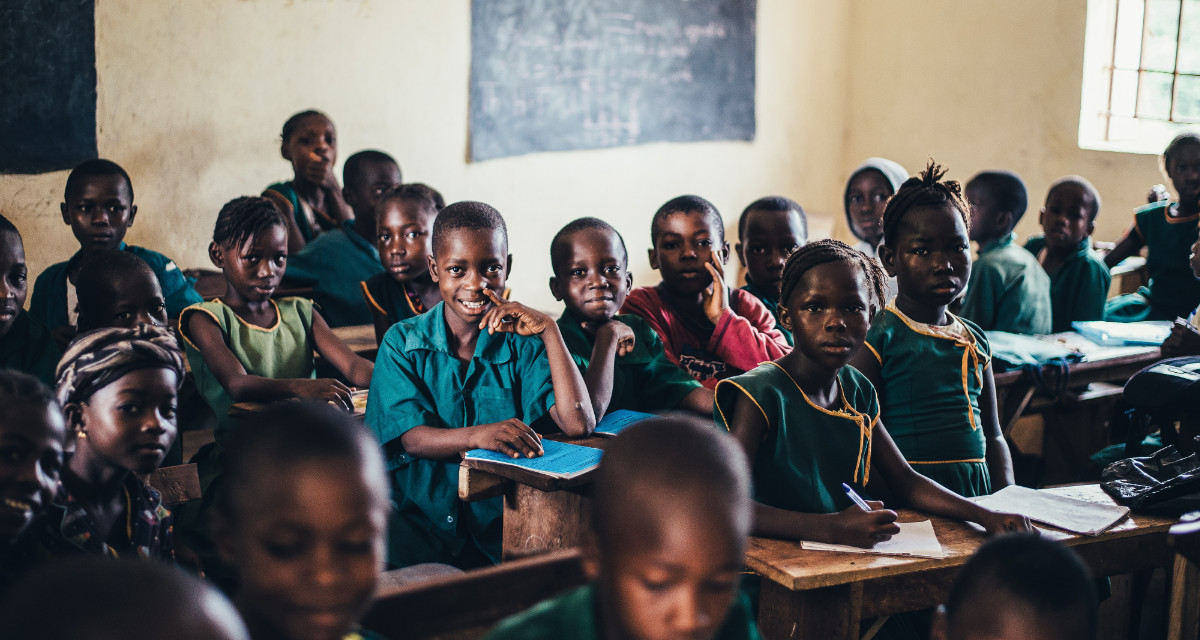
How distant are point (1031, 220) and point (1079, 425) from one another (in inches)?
131

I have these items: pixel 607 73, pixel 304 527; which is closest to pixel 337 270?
pixel 607 73

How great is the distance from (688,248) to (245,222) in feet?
4.35

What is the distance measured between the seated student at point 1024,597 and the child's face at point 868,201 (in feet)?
10.5

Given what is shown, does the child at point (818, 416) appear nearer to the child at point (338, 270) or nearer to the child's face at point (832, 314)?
the child's face at point (832, 314)

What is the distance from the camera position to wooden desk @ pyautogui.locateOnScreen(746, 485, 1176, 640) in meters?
1.91

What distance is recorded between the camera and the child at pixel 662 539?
1.20 meters

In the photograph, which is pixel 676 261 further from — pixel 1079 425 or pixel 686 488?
pixel 686 488

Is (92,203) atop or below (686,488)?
atop

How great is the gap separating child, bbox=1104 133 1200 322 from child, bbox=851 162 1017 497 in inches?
Result: 112

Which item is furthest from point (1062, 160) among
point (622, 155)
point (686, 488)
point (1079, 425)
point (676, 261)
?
point (686, 488)

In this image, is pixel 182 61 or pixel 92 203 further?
pixel 182 61

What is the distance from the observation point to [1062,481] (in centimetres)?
395

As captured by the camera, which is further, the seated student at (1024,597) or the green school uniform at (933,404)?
the green school uniform at (933,404)

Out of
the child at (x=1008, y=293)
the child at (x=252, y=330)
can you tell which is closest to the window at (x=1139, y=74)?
the child at (x=1008, y=293)
